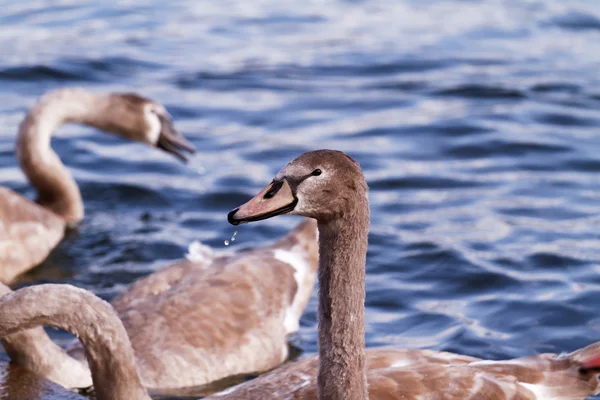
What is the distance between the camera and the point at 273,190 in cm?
526

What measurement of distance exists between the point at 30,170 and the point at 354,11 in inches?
302

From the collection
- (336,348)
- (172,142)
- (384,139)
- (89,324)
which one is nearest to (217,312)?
(89,324)

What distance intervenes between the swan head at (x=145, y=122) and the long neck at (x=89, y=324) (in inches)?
195

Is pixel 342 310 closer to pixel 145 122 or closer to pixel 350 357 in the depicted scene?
pixel 350 357

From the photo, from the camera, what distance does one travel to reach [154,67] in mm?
15305

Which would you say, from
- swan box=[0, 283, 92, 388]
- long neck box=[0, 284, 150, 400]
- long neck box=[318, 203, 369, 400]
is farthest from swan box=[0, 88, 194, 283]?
long neck box=[318, 203, 369, 400]

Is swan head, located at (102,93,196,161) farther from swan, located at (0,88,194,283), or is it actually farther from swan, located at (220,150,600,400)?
swan, located at (220,150,600,400)

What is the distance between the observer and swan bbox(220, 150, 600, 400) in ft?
17.4

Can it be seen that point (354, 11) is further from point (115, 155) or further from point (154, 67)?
point (115, 155)

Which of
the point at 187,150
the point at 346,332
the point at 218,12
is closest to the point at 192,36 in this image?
the point at 218,12

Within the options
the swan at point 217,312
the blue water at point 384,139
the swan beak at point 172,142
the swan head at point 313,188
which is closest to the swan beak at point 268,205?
the swan head at point 313,188

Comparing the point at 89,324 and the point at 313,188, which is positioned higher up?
the point at 313,188

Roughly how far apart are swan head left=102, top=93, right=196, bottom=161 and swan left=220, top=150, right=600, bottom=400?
5.18 m

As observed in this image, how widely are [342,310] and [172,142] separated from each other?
19.7ft
